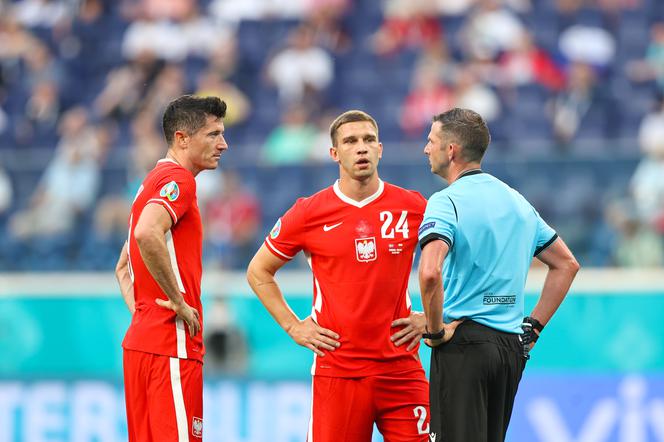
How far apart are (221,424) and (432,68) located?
5.18 meters

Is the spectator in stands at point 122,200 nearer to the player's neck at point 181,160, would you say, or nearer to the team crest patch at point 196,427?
the player's neck at point 181,160

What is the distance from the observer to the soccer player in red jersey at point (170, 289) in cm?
608

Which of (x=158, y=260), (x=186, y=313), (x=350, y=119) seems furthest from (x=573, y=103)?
(x=158, y=260)

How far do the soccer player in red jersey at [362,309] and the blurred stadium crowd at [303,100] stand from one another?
4521 mm

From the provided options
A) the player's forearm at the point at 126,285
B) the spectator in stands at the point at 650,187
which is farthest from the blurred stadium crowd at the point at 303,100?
the player's forearm at the point at 126,285

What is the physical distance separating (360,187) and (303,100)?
7.63 m

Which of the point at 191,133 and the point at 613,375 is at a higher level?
the point at 191,133

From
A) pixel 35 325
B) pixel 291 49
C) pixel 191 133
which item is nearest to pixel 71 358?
pixel 35 325

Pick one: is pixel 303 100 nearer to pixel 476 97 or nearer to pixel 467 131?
pixel 476 97

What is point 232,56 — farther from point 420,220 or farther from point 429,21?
point 420,220

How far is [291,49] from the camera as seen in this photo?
48.4 ft

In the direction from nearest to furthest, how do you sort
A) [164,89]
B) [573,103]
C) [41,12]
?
[573,103]
[164,89]
[41,12]

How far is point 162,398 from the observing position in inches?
241

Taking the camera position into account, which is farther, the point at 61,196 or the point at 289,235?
the point at 61,196
